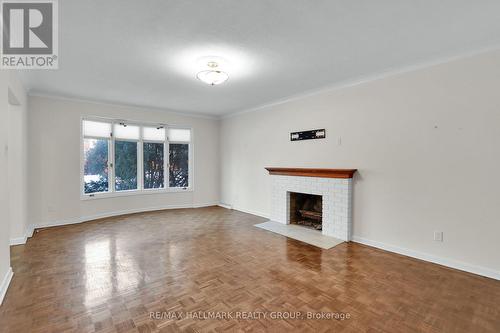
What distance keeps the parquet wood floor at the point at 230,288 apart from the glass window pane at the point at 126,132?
2.66m

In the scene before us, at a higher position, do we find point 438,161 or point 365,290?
point 438,161

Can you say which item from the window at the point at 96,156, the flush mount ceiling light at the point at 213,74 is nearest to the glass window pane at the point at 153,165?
the window at the point at 96,156

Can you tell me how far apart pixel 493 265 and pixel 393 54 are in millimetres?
2716

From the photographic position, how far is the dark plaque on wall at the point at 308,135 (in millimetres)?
4484

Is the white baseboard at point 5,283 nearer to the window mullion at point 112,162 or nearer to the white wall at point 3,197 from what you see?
the white wall at point 3,197

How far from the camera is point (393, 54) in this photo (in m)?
3.01

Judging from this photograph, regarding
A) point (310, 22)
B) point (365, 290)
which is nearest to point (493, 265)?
point (365, 290)

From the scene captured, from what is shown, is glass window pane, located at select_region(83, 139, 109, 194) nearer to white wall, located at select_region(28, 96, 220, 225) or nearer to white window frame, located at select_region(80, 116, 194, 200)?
white window frame, located at select_region(80, 116, 194, 200)

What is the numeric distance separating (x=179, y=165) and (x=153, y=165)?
2.30 ft

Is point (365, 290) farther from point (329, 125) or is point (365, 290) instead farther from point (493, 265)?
point (329, 125)

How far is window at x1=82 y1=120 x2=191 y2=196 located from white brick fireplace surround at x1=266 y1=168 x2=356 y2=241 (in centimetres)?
307

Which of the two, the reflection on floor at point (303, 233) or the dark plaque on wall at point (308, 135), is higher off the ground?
Result: the dark plaque on wall at point (308, 135)

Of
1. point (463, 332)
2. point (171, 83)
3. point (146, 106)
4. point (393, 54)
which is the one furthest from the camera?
point (146, 106)

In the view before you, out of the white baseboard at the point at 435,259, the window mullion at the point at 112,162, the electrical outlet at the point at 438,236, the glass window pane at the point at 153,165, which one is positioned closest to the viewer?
the white baseboard at the point at 435,259
